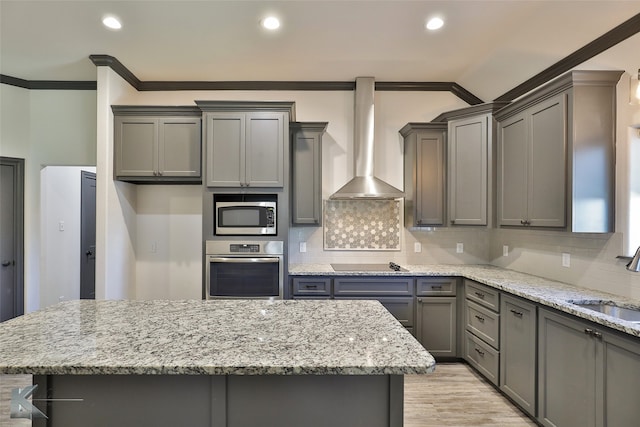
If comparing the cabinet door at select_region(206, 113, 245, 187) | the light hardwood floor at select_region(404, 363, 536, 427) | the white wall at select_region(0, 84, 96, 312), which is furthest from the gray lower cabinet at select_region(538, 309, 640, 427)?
the white wall at select_region(0, 84, 96, 312)

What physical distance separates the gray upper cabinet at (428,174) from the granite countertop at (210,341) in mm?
2020

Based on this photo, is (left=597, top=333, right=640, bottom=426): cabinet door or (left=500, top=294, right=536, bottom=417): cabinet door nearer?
(left=597, top=333, right=640, bottom=426): cabinet door

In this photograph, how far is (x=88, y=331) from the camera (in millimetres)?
1457

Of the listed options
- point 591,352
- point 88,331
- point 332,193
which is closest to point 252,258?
point 332,193

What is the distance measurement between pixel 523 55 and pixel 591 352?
2553mm

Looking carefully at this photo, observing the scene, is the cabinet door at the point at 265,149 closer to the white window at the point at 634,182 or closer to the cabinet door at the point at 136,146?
the cabinet door at the point at 136,146

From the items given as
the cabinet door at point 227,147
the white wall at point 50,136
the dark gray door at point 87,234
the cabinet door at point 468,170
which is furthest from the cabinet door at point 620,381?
the dark gray door at point 87,234

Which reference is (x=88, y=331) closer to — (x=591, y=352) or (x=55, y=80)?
(x=591, y=352)

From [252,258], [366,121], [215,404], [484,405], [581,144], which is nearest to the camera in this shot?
[215,404]

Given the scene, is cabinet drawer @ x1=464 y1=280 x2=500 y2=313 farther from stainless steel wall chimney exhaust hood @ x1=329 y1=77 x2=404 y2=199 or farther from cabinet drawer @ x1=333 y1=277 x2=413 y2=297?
stainless steel wall chimney exhaust hood @ x1=329 y1=77 x2=404 y2=199

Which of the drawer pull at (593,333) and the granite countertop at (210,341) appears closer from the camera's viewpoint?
the granite countertop at (210,341)

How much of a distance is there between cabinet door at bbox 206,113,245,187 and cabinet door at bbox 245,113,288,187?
0.07 metres

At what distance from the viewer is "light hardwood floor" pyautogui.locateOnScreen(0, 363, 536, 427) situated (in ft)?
7.80

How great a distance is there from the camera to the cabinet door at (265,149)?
10.4 ft
